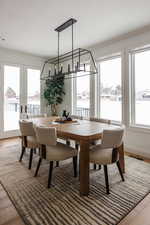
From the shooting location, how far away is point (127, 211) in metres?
1.68

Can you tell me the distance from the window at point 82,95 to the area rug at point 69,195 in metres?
2.48

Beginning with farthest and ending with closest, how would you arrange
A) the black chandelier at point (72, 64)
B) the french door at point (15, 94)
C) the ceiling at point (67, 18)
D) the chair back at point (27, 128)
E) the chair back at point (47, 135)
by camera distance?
the french door at point (15, 94), the black chandelier at point (72, 64), the chair back at point (27, 128), the ceiling at point (67, 18), the chair back at point (47, 135)

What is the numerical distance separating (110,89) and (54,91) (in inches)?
80.2

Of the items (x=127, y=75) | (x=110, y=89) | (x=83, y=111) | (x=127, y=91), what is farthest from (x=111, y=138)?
(x=83, y=111)

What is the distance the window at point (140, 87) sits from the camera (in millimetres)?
3466

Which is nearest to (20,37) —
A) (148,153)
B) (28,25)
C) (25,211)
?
(28,25)

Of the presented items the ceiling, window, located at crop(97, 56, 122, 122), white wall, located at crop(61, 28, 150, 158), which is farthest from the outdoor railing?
the ceiling

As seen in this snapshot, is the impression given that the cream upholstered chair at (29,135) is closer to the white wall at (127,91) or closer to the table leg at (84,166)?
the table leg at (84,166)

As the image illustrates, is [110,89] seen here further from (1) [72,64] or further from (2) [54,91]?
(2) [54,91]

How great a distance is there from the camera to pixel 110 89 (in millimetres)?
4211

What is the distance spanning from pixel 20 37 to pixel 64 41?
1.10 metres

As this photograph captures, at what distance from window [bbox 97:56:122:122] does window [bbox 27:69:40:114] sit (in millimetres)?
2286

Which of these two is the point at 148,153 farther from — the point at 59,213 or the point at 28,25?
the point at 28,25

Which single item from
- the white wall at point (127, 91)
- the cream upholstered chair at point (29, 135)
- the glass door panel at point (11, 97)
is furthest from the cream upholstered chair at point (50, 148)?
the glass door panel at point (11, 97)
